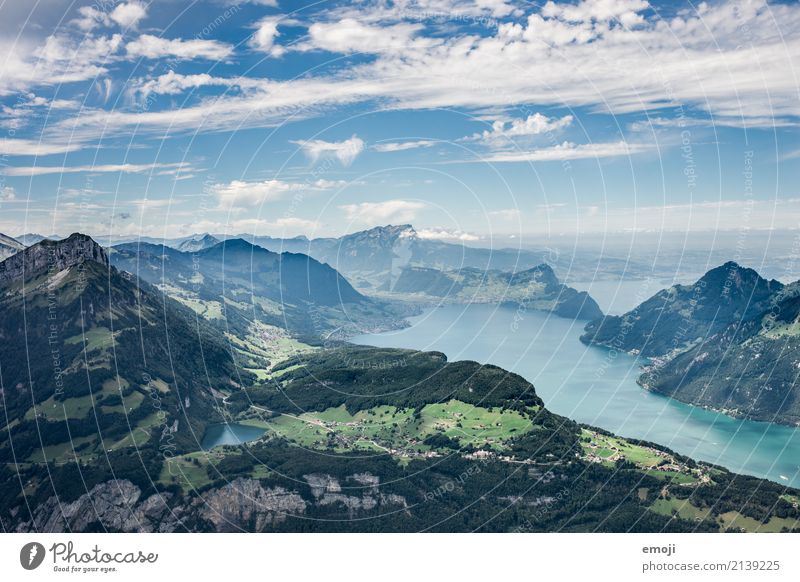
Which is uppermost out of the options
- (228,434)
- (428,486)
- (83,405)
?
(83,405)

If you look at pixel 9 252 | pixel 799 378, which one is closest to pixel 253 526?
pixel 799 378

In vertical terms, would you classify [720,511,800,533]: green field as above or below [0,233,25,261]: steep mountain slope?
below

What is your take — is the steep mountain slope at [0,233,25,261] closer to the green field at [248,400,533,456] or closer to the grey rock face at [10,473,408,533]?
the green field at [248,400,533,456]

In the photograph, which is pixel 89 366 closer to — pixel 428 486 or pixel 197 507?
pixel 197 507

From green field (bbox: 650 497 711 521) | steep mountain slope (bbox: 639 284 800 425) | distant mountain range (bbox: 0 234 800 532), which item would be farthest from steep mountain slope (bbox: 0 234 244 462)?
steep mountain slope (bbox: 639 284 800 425)

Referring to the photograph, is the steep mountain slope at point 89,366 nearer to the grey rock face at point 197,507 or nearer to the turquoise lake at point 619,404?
the grey rock face at point 197,507

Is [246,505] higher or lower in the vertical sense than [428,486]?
higher

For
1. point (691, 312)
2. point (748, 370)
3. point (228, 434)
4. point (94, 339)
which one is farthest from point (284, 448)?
point (691, 312)

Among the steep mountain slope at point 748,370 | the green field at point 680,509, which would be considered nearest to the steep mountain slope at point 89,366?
the green field at point 680,509
